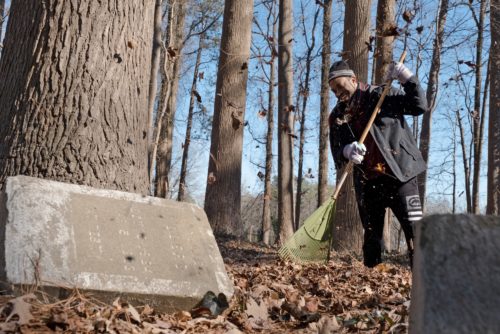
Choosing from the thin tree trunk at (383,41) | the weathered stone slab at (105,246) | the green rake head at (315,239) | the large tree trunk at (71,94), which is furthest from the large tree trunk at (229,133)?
the weathered stone slab at (105,246)

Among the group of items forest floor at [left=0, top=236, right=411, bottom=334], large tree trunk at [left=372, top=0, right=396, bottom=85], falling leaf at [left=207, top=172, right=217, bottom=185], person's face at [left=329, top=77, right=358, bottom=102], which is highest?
large tree trunk at [left=372, top=0, right=396, bottom=85]

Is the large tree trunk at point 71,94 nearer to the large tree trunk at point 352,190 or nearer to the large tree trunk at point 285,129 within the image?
the large tree trunk at point 352,190

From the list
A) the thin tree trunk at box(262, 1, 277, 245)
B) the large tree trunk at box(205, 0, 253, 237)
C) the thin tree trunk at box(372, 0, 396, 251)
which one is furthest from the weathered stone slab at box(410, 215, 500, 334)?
the thin tree trunk at box(262, 1, 277, 245)

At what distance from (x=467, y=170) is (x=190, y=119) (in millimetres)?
12516

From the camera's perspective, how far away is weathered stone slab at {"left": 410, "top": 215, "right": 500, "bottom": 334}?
149 cm

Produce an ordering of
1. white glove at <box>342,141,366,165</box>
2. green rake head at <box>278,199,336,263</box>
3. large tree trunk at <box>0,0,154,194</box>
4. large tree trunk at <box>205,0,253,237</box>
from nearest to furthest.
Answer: large tree trunk at <box>0,0,154,194</box>, white glove at <box>342,141,366,165</box>, green rake head at <box>278,199,336,263</box>, large tree trunk at <box>205,0,253,237</box>

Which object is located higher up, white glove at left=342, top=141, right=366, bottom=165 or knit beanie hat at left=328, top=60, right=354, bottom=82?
knit beanie hat at left=328, top=60, right=354, bottom=82

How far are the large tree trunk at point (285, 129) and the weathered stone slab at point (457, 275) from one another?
400 inches

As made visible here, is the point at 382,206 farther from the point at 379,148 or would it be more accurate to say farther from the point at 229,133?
the point at 229,133

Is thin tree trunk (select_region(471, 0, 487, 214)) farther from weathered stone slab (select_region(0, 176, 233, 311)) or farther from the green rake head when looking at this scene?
weathered stone slab (select_region(0, 176, 233, 311))

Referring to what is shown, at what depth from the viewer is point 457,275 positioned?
1.55 m

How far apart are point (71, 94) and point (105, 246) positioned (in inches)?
46.3

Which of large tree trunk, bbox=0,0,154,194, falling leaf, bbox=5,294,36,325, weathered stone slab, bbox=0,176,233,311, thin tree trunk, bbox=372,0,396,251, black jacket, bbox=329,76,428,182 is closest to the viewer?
falling leaf, bbox=5,294,36,325

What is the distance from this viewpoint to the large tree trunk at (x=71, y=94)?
10.9 ft
